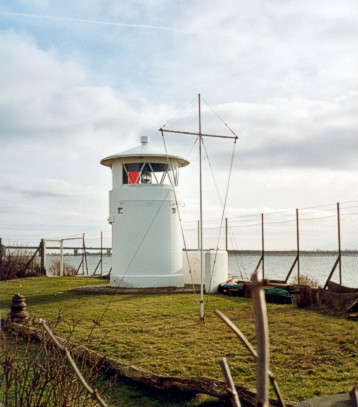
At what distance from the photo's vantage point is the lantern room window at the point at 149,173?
65.0 ft

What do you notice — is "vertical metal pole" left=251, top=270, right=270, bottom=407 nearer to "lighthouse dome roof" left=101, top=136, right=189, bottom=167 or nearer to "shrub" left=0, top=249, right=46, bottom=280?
"lighthouse dome roof" left=101, top=136, right=189, bottom=167

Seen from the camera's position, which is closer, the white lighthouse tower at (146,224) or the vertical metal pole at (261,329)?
the vertical metal pole at (261,329)

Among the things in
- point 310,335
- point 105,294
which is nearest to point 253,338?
point 310,335

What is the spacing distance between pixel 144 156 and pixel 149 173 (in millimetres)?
713

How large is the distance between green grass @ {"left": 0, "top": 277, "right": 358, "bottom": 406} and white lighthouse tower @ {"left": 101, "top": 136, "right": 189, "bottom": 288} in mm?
3105

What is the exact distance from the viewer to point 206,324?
38.1 ft

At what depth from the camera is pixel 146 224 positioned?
62.9 feet

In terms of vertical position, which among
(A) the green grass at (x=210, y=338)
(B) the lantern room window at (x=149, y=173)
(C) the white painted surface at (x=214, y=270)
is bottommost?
(A) the green grass at (x=210, y=338)

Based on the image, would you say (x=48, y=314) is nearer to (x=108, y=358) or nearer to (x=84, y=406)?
(x=108, y=358)

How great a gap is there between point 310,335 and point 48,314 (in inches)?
238

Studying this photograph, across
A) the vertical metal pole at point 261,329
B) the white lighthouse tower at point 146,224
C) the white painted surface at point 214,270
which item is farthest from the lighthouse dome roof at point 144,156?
the vertical metal pole at point 261,329

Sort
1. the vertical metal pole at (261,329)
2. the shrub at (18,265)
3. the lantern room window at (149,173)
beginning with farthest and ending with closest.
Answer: the shrub at (18,265) < the lantern room window at (149,173) < the vertical metal pole at (261,329)

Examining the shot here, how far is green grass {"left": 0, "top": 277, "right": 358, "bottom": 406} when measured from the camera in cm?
761

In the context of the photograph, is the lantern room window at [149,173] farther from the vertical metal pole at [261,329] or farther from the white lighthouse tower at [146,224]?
the vertical metal pole at [261,329]
